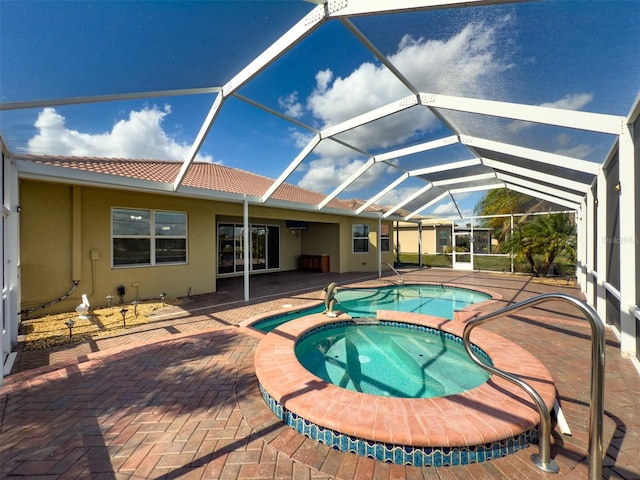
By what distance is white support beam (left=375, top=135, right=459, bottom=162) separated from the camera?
9.00 meters

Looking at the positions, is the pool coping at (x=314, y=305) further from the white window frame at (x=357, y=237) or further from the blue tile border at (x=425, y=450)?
the white window frame at (x=357, y=237)

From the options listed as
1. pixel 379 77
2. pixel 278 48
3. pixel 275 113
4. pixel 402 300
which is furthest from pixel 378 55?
pixel 402 300

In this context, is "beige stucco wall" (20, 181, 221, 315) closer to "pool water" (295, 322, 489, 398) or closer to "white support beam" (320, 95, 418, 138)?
"white support beam" (320, 95, 418, 138)

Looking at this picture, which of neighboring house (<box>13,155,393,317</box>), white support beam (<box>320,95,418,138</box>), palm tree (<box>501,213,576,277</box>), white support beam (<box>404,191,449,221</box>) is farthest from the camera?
white support beam (<box>404,191,449,221</box>)

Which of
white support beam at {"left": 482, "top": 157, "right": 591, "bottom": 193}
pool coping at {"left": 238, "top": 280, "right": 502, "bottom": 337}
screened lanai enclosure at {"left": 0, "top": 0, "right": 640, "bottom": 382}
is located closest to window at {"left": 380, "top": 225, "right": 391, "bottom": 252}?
pool coping at {"left": 238, "top": 280, "right": 502, "bottom": 337}

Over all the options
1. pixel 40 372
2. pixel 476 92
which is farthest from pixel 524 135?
pixel 40 372

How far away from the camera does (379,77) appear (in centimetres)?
625

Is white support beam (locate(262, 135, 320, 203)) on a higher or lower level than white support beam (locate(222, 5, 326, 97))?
lower

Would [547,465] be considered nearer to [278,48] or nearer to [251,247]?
[278,48]

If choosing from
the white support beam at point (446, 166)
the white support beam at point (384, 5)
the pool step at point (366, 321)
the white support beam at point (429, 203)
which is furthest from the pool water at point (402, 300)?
the white support beam at point (429, 203)

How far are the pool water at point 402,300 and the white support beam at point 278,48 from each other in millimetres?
5978

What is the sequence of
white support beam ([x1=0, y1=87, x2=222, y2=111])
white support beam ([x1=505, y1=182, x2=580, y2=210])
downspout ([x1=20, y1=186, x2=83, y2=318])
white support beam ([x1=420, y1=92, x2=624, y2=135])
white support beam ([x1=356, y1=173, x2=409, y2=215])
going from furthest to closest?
white support beam ([x1=356, y1=173, x2=409, y2=215])
white support beam ([x1=505, y1=182, x2=580, y2=210])
downspout ([x1=20, y1=186, x2=83, y2=318])
white support beam ([x1=420, y1=92, x2=624, y2=135])
white support beam ([x1=0, y1=87, x2=222, y2=111])

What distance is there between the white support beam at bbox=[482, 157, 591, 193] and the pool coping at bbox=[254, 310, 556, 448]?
7.88m

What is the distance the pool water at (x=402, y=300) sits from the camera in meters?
9.10
